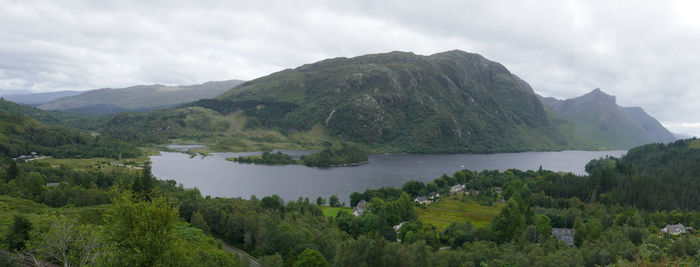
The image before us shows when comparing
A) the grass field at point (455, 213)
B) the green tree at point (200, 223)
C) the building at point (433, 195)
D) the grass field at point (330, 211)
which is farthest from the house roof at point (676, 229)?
the green tree at point (200, 223)

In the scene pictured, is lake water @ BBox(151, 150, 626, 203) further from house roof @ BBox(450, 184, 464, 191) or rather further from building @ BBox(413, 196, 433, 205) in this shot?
building @ BBox(413, 196, 433, 205)

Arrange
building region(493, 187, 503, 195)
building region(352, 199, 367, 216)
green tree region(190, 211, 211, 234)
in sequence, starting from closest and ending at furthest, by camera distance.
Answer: green tree region(190, 211, 211, 234), building region(352, 199, 367, 216), building region(493, 187, 503, 195)

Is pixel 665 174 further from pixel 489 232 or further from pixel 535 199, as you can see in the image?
pixel 489 232

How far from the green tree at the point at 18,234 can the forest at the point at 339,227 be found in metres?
Result: 0.10

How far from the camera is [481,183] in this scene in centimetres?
12381

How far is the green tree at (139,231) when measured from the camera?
67.2ft

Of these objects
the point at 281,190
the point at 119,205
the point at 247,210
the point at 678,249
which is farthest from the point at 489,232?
the point at 281,190

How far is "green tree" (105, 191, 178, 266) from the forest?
0.07 metres

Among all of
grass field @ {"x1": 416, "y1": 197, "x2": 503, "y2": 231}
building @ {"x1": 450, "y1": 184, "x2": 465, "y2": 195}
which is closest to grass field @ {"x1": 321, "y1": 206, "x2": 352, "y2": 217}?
grass field @ {"x1": 416, "y1": 197, "x2": 503, "y2": 231}

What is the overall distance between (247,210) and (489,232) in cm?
4220

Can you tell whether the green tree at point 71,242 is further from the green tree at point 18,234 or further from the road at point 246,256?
the road at point 246,256

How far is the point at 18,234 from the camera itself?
31.5 m

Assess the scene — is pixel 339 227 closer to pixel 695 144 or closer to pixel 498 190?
pixel 498 190

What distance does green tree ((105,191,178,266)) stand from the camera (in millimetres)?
20469
